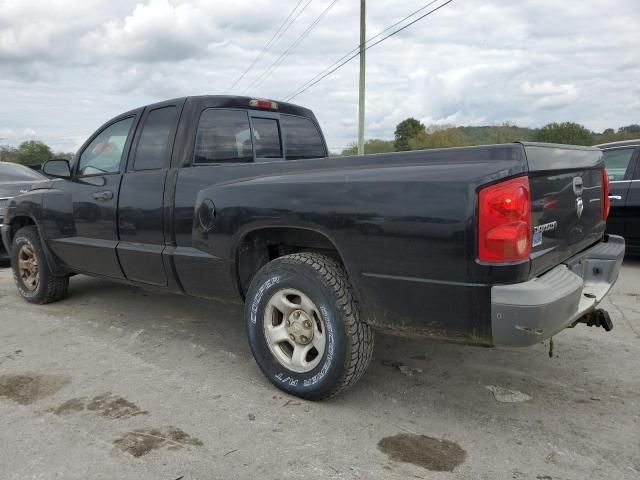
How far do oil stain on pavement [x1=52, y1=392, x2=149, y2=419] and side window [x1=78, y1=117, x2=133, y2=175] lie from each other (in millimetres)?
1879

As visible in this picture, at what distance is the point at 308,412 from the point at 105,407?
116 cm

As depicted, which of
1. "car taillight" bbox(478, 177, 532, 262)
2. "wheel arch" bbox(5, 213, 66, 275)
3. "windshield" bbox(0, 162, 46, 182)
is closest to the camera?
"car taillight" bbox(478, 177, 532, 262)

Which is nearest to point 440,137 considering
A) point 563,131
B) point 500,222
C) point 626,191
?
point 563,131

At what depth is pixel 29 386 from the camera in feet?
10.8

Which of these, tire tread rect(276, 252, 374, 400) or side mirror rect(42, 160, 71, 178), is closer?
tire tread rect(276, 252, 374, 400)

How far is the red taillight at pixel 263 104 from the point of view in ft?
13.5

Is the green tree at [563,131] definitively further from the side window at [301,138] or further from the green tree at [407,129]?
the side window at [301,138]

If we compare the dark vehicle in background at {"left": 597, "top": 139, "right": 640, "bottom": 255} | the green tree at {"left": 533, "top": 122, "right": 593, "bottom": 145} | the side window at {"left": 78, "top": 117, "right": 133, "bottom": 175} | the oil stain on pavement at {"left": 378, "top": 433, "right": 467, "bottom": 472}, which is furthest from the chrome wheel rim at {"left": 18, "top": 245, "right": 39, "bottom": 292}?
the green tree at {"left": 533, "top": 122, "right": 593, "bottom": 145}

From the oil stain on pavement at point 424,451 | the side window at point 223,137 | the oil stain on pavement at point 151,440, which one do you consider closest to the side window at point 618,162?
the side window at point 223,137

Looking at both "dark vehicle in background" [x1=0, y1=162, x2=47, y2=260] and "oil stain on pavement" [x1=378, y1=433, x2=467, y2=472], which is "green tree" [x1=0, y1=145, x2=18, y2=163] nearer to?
"dark vehicle in background" [x1=0, y1=162, x2=47, y2=260]

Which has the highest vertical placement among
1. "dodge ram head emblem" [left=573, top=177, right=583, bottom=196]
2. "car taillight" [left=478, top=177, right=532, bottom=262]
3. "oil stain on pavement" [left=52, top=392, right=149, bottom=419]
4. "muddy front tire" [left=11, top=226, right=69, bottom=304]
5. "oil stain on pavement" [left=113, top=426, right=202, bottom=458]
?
"dodge ram head emblem" [left=573, top=177, right=583, bottom=196]

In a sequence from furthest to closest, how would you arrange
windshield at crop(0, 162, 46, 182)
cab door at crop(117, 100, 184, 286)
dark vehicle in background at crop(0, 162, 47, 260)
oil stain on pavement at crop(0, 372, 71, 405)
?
windshield at crop(0, 162, 46, 182), dark vehicle in background at crop(0, 162, 47, 260), cab door at crop(117, 100, 184, 286), oil stain on pavement at crop(0, 372, 71, 405)

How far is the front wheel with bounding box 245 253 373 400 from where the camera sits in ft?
9.11

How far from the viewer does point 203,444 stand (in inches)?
101
